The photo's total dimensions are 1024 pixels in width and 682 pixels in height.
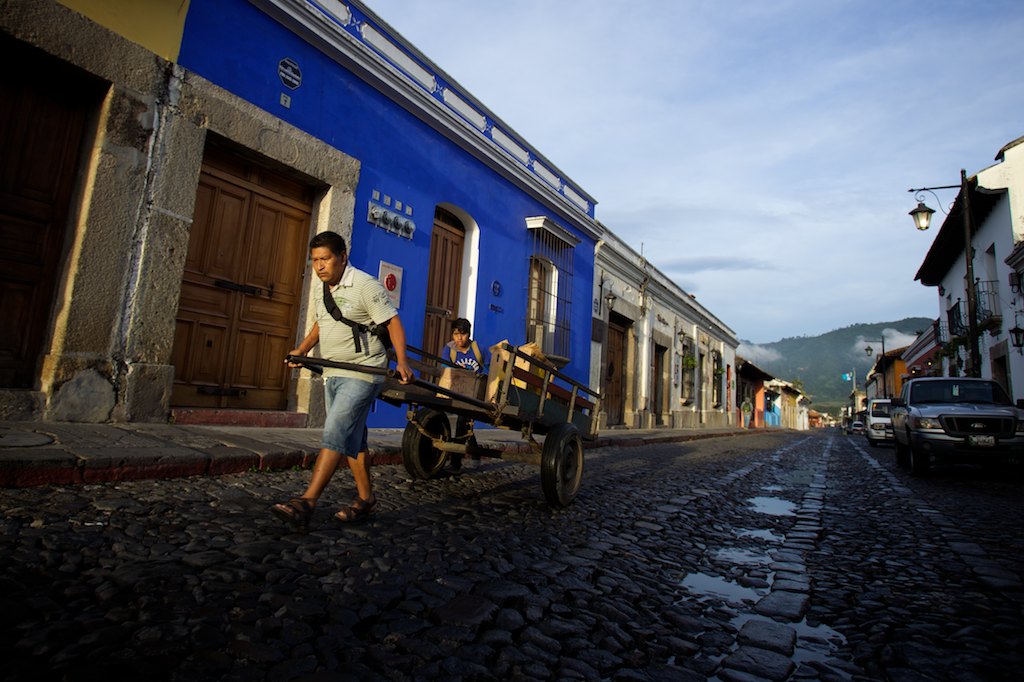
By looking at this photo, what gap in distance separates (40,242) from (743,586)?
248 inches

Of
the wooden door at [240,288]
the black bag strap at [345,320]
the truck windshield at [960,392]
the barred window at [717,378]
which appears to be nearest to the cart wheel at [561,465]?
the black bag strap at [345,320]

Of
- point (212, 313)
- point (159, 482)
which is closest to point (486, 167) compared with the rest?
point (212, 313)

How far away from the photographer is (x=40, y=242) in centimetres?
513

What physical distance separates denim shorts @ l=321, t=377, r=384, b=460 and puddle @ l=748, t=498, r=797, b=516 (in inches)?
132

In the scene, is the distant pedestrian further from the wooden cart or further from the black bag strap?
the wooden cart

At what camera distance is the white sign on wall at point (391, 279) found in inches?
316

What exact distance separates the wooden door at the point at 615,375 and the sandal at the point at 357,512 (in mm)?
13003

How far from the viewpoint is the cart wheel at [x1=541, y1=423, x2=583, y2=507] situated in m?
4.04

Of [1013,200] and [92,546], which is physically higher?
[1013,200]

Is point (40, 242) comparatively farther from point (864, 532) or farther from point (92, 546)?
point (864, 532)

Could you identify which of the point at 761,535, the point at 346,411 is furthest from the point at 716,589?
the point at 346,411

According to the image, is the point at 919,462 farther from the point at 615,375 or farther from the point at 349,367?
the point at 615,375

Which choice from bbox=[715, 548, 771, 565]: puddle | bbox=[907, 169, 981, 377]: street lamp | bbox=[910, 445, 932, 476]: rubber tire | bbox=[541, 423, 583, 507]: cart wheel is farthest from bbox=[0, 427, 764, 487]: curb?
bbox=[907, 169, 981, 377]: street lamp

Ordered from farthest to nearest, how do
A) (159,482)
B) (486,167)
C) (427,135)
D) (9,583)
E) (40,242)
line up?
(486,167) < (427,135) < (40,242) < (159,482) < (9,583)
